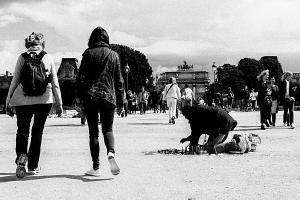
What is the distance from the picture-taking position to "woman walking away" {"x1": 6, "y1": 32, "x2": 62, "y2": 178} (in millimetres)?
7117

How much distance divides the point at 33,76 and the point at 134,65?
8388cm

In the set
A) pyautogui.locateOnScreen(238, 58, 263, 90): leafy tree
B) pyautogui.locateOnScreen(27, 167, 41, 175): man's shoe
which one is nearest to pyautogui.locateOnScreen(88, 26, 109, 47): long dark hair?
pyautogui.locateOnScreen(27, 167, 41, 175): man's shoe

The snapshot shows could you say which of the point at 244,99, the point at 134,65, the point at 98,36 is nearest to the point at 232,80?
the point at 134,65

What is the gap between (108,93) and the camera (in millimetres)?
7043

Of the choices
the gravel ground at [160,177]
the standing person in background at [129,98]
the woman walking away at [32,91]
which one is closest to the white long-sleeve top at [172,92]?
the gravel ground at [160,177]

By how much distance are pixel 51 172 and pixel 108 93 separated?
1407 millimetres

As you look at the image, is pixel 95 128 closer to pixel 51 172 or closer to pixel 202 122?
Result: pixel 51 172

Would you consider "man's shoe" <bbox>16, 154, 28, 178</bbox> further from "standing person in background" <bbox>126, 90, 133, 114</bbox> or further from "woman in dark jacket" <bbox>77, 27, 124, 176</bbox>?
"standing person in background" <bbox>126, 90, 133, 114</bbox>

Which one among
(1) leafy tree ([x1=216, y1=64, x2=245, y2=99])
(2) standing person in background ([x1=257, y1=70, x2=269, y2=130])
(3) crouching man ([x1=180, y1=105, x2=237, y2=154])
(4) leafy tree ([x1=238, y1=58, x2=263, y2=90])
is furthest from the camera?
(4) leafy tree ([x1=238, y1=58, x2=263, y2=90])

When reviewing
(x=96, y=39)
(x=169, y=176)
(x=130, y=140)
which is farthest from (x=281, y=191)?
(x=130, y=140)

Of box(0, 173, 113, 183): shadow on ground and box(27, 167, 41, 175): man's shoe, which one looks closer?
box(0, 173, 113, 183): shadow on ground

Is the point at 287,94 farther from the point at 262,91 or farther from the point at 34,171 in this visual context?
the point at 34,171

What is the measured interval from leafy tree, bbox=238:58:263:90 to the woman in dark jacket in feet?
318

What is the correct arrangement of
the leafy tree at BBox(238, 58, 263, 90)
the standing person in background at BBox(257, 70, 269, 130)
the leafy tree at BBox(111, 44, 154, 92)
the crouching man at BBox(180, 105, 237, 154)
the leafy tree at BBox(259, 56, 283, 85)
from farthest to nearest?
1. the leafy tree at BBox(259, 56, 283, 85)
2. the leafy tree at BBox(238, 58, 263, 90)
3. the leafy tree at BBox(111, 44, 154, 92)
4. the standing person in background at BBox(257, 70, 269, 130)
5. the crouching man at BBox(180, 105, 237, 154)
